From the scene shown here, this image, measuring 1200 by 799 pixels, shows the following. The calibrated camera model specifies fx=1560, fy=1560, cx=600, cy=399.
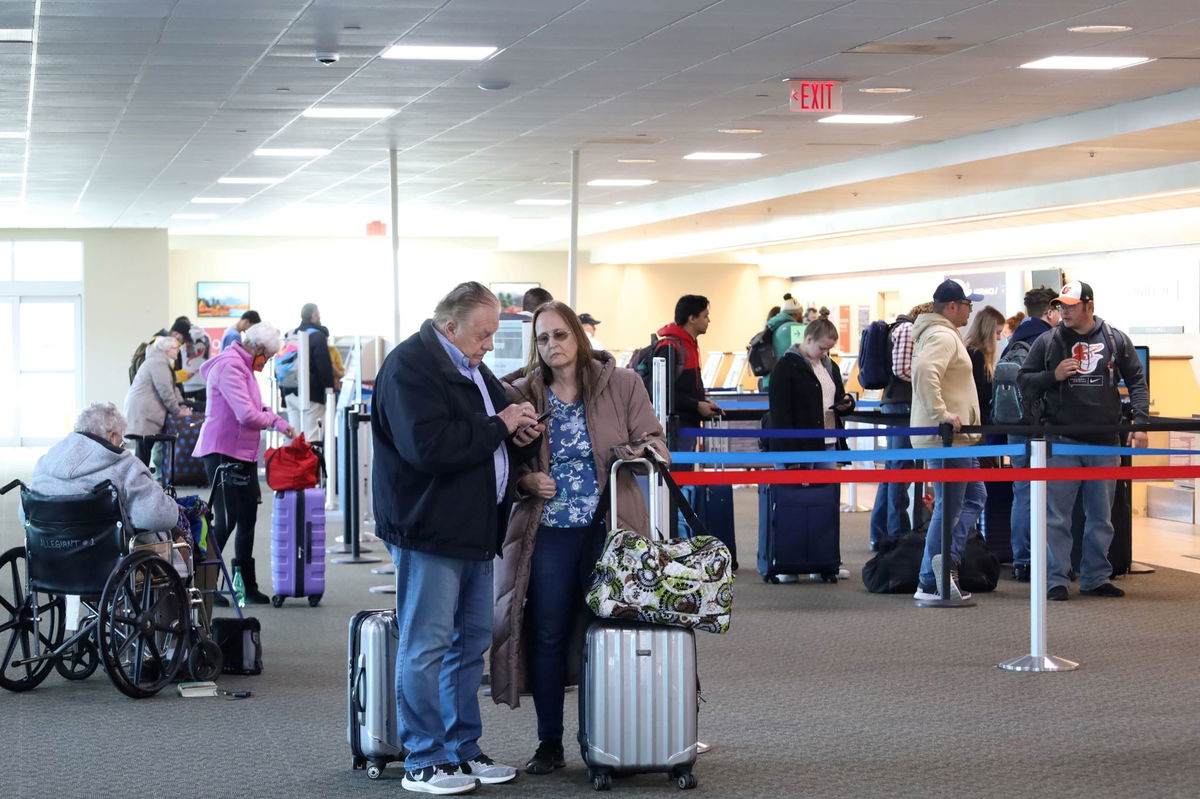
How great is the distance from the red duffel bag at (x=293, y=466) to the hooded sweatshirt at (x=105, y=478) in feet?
6.61

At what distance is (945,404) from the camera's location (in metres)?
8.77

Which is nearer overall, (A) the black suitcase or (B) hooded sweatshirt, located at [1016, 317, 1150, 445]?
(B) hooded sweatshirt, located at [1016, 317, 1150, 445]

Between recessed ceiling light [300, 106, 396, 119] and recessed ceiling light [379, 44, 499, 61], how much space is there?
236 cm

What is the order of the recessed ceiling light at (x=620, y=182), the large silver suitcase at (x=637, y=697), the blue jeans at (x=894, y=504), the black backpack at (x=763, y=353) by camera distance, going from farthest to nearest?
the recessed ceiling light at (x=620, y=182), the black backpack at (x=763, y=353), the blue jeans at (x=894, y=504), the large silver suitcase at (x=637, y=697)

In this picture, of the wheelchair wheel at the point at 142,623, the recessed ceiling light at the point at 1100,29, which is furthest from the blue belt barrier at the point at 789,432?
the wheelchair wheel at the point at 142,623

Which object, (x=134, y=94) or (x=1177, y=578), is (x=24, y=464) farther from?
(x=1177, y=578)

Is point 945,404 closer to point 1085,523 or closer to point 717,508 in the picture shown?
point 1085,523

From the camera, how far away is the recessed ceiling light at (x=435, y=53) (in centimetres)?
979

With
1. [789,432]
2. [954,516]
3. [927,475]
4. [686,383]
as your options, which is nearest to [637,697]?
[927,475]

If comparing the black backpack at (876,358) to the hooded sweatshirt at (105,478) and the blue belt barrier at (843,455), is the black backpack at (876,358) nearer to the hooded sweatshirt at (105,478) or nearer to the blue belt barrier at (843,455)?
the blue belt barrier at (843,455)

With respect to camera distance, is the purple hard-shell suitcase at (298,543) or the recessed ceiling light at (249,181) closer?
the purple hard-shell suitcase at (298,543)

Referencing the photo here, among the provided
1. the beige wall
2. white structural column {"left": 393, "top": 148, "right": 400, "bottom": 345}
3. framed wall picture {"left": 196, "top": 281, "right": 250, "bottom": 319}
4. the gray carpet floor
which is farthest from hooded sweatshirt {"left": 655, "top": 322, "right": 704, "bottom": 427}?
framed wall picture {"left": 196, "top": 281, "right": 250, "bottom": 319}

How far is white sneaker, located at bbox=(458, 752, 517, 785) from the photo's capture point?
4.67 m

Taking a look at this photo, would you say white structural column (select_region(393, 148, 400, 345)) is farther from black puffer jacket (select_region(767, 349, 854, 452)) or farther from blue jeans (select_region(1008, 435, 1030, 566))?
Answer: blue jeans (select_region(1008, 435, 1030, 566))
